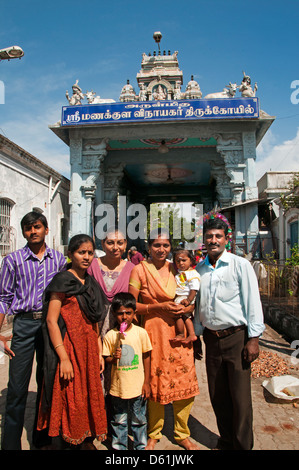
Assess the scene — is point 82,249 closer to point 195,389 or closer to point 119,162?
point 195,389

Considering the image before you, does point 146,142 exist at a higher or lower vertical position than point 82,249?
higher

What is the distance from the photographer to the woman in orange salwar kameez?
8.82 feet

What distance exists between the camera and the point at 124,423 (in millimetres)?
2578

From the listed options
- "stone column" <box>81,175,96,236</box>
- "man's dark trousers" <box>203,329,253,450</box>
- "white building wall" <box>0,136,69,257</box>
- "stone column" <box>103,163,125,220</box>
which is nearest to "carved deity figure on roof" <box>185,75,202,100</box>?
"stone column" <box>103,163,125,220</box>

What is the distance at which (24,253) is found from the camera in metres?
2.75

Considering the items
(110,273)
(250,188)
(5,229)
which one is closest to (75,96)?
(5,229)

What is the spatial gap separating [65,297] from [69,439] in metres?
1.04

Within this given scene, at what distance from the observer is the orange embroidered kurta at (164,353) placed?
8.82ft

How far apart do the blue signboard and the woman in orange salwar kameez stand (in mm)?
8755

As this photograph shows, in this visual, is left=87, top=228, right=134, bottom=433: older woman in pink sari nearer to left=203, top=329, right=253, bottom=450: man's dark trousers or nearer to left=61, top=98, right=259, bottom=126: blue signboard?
left=203, top=329, right=253, bottom=450: man's dark trousers

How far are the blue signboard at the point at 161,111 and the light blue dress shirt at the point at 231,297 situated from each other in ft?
29.0

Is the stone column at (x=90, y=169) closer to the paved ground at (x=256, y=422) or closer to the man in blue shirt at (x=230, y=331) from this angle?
the paved ground at (x=256, y=422)

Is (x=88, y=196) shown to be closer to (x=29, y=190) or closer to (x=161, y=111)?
(x=29, y=190)
